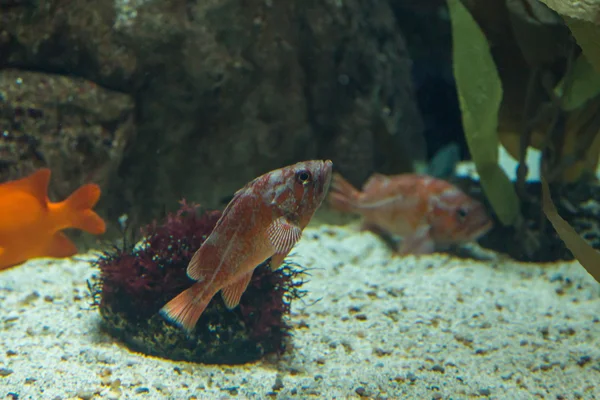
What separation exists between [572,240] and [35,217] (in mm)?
3380

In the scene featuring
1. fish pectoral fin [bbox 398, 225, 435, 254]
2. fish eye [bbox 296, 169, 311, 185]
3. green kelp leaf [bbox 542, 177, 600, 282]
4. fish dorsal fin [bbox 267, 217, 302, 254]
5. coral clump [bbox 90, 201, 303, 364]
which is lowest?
fish pectoral fin [bbox 398, 225, 435, 254]

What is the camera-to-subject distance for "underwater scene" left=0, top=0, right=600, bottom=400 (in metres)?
2.76

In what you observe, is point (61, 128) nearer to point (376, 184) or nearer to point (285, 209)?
point (285, 209)

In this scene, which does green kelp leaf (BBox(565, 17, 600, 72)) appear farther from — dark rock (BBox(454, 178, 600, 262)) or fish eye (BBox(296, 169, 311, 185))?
dark rock (BBox(454, 178, 600, 262))

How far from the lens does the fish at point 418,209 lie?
5113 millimetres

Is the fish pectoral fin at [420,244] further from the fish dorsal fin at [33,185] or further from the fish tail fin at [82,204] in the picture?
the fish dorsal fin at [33,185]

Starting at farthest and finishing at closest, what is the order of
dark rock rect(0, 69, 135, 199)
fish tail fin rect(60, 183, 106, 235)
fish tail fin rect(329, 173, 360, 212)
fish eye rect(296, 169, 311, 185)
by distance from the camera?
1. fish tail fin rect(329, 173, 360, 212)
2. dark rock rect(0, 69, 135, 199)
3. fish tail fin rect(60, 183, 106, 235)
4. fish eye rect(296, 169, 311, 185)

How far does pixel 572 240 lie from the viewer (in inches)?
114

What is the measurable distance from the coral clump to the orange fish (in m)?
0.42

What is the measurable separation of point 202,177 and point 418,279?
2425mm

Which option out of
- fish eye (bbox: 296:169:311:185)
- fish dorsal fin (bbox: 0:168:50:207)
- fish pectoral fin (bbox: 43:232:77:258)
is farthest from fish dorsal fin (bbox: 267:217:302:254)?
fish pectoral fin (bbox: 43:232:77:258)

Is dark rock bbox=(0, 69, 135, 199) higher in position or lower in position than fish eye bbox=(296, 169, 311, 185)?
lower

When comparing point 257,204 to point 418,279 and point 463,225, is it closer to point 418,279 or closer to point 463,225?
point 418,279

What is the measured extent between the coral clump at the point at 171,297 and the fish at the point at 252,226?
28.0 inches
